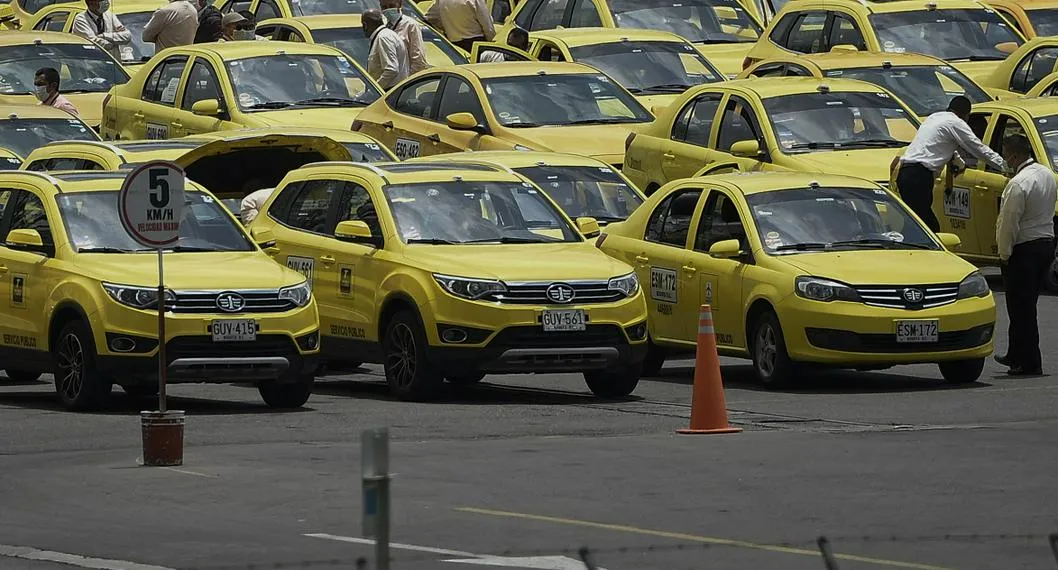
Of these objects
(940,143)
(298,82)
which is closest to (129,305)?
(940,143)

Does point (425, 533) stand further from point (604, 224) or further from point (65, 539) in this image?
point (604, 224)

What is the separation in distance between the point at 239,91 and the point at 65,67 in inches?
185

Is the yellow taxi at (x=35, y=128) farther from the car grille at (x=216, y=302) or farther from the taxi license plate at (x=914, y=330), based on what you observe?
the taxi license plate at (x=914, y=330)

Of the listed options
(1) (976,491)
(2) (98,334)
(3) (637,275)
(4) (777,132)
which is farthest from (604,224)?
(1) (976,491)

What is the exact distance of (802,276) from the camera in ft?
61.6

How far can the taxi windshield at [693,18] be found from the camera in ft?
111

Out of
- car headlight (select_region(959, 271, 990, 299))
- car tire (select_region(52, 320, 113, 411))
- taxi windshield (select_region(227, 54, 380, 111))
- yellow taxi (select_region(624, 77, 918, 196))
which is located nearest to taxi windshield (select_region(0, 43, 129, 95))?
taxi windshield (select_region(227, 54, 380, 111))

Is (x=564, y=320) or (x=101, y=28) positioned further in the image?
(x=101, y=28)

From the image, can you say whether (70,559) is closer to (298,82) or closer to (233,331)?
(233,331)

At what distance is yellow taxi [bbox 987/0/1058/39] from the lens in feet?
110

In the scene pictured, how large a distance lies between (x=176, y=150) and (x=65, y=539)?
1153cm

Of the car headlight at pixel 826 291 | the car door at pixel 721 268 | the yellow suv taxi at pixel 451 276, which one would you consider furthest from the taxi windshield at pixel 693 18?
the car headlight at pixel 826 291

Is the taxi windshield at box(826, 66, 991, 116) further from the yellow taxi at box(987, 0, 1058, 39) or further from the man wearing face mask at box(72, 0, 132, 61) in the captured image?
the man wearing face mask at box(72, 0, 132, 61)

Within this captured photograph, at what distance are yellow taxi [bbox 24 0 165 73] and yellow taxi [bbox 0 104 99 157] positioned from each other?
7345mm
